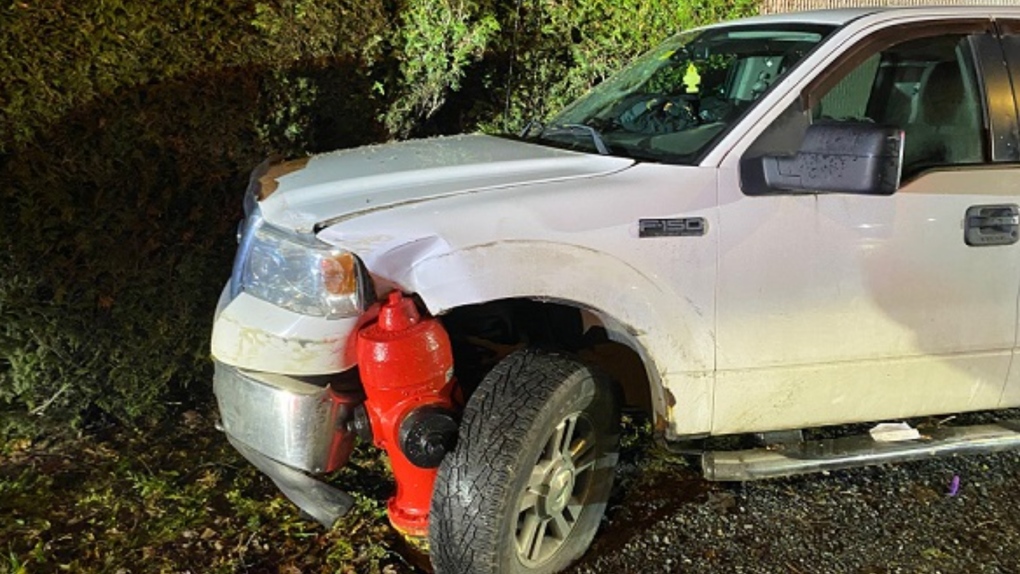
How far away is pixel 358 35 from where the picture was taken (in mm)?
4641

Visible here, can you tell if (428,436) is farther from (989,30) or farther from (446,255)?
(989,30)

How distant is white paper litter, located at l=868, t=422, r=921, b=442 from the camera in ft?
11.3

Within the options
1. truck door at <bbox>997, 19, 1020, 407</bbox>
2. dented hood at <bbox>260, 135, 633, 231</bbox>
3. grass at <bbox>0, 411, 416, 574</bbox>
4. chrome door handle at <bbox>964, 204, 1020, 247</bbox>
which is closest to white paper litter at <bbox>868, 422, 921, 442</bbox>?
truck door at <bbox>997, 19, 1020, 407</bbox>

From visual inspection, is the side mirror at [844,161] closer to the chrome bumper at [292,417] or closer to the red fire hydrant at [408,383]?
the red fire hydrant at [408,383]

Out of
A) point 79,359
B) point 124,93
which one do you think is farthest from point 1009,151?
point 79,359

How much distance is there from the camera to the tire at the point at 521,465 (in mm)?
2764

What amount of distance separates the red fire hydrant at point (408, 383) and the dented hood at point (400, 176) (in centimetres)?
39

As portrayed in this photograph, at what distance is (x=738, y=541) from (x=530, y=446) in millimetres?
1172

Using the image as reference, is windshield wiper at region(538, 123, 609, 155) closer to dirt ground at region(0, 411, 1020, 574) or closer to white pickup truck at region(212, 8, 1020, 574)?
white pickup truck at region(212, 8, 1020, 574)

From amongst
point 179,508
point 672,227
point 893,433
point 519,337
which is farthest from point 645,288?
point 179,508

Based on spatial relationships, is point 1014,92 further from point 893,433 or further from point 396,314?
point 396,314

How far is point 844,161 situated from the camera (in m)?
2.80

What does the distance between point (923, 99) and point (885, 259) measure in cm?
82

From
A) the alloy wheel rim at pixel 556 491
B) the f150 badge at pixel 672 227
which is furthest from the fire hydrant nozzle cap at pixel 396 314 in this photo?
the f150 badge at pixel 672 227
